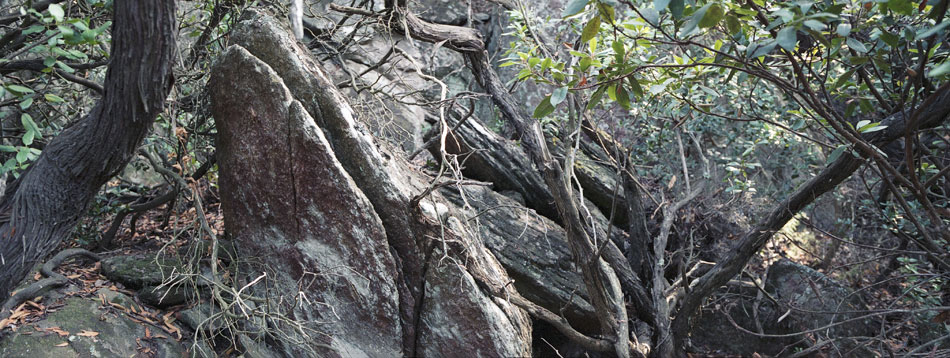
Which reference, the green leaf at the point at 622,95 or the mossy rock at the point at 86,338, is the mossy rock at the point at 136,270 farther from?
the green leaf at the point at 622,95

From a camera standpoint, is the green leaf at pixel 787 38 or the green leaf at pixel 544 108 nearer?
the green leaf at pixel 787 38

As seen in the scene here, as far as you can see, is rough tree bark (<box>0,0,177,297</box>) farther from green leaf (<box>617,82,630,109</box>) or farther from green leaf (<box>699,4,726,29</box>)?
green leaf (<box>699,4,726,29</box>)

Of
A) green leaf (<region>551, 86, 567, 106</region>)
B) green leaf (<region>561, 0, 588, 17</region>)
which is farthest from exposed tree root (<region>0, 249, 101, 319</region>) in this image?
green leaf (<region>561, 0, 588, 17</region>)

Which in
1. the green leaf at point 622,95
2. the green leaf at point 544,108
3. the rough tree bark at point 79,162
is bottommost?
the rough tree bark at point 79,162

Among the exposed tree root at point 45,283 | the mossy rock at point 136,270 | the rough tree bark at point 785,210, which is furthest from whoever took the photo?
the mossy rock at point 136,270

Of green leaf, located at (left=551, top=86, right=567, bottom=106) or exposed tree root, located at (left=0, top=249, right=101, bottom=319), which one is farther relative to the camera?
exposed tree root, located at (left=0, top=249, right=101, bottom=319)

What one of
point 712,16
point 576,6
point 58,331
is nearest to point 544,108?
point 576,6

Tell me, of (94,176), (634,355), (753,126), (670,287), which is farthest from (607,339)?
(94,176)

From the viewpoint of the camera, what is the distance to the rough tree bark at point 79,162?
288 cm

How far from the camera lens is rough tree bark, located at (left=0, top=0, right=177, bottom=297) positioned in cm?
288

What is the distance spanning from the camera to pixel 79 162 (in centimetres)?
321

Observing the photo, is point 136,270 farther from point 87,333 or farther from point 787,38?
point 787,38

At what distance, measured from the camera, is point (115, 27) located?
2762mm

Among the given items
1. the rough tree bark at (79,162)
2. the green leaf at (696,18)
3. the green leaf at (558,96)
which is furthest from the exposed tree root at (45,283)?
the green leaf at (696,18)
